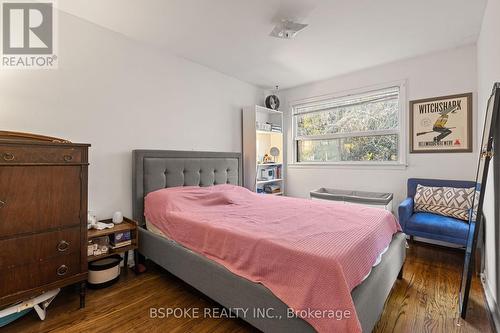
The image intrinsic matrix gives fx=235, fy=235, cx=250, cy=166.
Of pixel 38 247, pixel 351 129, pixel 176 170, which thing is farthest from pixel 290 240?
pixel 351 129

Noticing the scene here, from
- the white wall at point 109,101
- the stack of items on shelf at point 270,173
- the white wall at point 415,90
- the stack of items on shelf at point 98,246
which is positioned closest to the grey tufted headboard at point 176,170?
the white wall at point 109,101

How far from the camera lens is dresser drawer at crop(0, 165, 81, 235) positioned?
154 centimetres

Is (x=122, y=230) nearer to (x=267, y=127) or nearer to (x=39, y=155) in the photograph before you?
(x=39, y=155)

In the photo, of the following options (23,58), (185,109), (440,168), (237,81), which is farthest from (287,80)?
(23,58)

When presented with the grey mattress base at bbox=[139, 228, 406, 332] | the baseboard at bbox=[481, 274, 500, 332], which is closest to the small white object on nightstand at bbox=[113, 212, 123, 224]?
the grey mattress base at bbox=[139, 228, 406, 332]

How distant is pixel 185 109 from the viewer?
316cm

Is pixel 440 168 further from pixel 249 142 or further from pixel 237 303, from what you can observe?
pixel 237 303

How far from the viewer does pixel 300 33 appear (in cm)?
251

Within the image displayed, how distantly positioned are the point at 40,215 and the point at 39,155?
425 millimetres

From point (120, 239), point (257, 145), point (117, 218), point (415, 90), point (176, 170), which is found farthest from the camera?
point (257, 145)

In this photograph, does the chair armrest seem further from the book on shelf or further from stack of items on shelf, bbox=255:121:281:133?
the book on shelf

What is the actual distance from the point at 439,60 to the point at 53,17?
4.26m

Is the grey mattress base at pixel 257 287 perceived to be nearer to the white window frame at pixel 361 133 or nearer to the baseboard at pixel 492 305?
the baseboard at pixel 492 305

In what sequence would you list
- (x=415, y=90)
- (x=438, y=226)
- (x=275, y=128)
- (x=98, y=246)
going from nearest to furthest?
(x=98, y=246) → (x=438, y=226) → (x=415, y=90) → (x=275, y=128)
